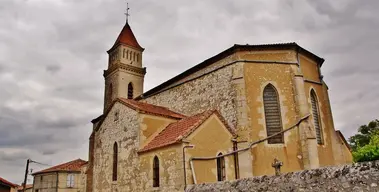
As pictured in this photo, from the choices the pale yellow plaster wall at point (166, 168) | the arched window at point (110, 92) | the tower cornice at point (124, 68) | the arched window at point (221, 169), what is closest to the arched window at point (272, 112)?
the arched window at point (221, 169)

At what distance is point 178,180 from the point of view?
14.4 metres

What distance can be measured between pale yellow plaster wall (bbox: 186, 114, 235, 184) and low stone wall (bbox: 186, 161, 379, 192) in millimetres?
7424

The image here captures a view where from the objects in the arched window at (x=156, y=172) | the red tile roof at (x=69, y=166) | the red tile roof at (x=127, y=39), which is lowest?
the arched window at (x=156, y=172)

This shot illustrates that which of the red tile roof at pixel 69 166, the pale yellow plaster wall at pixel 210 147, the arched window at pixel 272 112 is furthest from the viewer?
the red tile roof at pixel 69 166

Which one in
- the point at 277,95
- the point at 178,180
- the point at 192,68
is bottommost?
the point at 178,180

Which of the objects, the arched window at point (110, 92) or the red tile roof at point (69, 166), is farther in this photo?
the red tile roof at point (69, 166)

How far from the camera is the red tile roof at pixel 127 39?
1431 inches

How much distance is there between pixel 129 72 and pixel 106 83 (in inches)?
139

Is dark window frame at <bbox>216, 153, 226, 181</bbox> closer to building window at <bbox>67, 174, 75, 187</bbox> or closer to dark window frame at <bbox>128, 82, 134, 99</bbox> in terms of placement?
dark window frame at <bbox>128, 82, 134, 99</bbox>

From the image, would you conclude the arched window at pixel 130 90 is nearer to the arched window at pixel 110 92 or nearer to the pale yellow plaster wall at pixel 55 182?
the arched window at pixel 110 92

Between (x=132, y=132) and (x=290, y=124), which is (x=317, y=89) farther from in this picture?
(x=132, y=132)

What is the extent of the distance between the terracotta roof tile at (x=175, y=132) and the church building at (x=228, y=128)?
0.07 m

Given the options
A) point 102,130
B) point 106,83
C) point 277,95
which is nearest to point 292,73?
point 277,95

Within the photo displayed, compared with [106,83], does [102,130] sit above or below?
below
